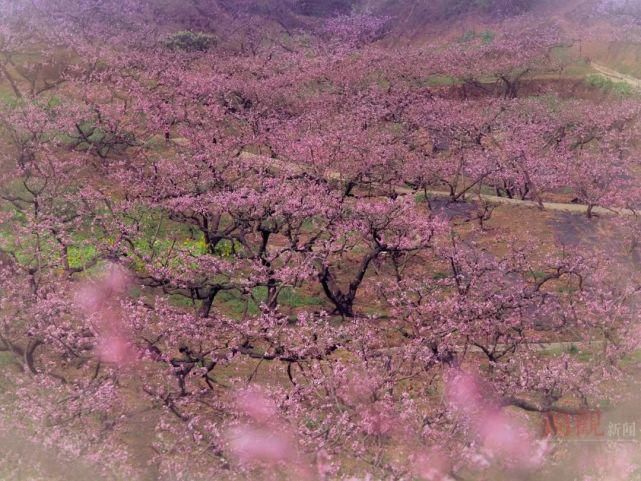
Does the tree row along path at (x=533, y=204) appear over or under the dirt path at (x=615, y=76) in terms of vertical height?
under

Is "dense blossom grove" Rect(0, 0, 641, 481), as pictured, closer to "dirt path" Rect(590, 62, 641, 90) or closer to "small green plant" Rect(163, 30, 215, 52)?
"dirt path" Rect(590, 62, 641, 90)

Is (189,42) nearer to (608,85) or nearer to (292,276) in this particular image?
(608,85)

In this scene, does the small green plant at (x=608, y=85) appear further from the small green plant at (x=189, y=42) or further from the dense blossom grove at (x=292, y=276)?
the small green plant at (x=189, y=42)

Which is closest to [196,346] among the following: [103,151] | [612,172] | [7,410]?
[7,410]

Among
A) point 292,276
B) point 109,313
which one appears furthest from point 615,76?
point 109,313

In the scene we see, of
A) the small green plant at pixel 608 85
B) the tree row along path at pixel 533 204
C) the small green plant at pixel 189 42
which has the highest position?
the small green plant at pixel 608 85


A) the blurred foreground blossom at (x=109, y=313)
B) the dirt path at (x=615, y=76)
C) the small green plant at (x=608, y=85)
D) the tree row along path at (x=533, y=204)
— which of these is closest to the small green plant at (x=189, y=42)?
the tree row along path at (x=533, y=204)

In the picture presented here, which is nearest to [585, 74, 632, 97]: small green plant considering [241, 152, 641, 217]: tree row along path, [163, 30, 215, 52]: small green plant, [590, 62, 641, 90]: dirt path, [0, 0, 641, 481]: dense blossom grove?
[590, 62, 641, 90]: dirt path
